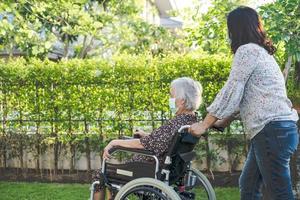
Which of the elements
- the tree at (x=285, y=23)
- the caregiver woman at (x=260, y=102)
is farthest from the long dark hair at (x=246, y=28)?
the tree at (x=285, y=23)

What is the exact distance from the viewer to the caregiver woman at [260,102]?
279 centimetres

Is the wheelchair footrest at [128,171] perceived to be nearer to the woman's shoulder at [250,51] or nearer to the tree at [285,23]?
the woman's shoulder at [250,51]

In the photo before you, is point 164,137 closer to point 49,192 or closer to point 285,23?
point 285,23

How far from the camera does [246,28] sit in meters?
2.83

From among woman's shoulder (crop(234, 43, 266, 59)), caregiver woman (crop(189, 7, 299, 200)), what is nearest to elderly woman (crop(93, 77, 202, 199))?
caregiver woman (crop(189, 7, 299, 200))

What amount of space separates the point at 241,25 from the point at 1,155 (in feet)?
14.8

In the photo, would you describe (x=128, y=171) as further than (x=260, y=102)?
Yes

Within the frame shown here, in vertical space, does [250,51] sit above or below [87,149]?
above

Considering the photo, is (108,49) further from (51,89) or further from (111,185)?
(111,185)

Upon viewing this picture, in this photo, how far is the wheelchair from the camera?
3.15 metres

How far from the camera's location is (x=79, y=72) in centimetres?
618

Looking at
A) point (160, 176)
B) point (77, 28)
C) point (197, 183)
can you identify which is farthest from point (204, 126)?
point (77, 28)

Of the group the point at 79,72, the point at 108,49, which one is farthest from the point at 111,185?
the point at 108,49

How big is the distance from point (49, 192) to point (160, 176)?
2.61m
